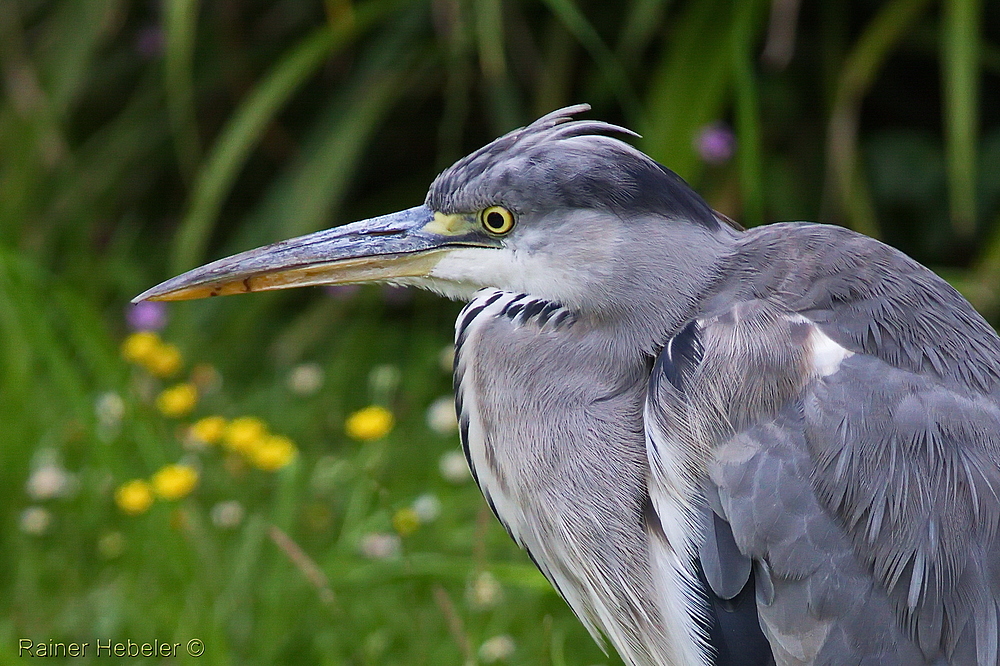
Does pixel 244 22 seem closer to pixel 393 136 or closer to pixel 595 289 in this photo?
pixel 393 136

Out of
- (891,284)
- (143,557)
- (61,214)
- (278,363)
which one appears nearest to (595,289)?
(891,284)

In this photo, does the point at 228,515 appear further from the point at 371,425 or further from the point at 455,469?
the point at 455,469

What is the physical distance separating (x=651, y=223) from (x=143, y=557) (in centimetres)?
133

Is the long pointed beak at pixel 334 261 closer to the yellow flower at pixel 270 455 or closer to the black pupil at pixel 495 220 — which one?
the black pupil at pixel 495 220

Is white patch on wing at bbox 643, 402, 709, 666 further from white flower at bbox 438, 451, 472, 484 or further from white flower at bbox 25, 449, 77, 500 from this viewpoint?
white flower at bbox 25, 449, 77, 500

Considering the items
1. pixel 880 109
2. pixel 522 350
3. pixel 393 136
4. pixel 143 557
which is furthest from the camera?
pixel 393 136

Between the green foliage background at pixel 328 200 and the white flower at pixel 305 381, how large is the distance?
0.06 meters

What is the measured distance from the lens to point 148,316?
3.38 meters

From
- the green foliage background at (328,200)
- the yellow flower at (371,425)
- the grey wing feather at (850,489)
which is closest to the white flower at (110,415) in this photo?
the green foliage background at (328,200)

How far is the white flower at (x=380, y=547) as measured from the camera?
235 cm

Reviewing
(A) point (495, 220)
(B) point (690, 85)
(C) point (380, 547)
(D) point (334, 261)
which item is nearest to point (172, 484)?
(C) point (380, 547)

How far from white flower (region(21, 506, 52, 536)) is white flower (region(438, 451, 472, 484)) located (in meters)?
0.88

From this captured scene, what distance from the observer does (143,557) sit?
2.40m

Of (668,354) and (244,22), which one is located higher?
(668,354)
